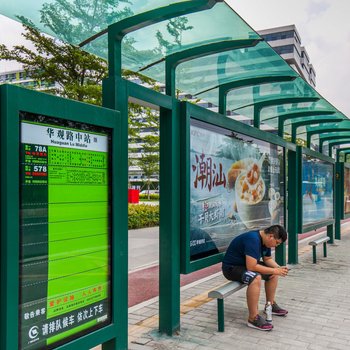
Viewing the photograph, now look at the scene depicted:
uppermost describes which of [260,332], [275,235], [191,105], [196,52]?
[196,52]

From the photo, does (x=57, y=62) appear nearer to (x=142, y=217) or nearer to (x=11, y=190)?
(x=142, y=217)

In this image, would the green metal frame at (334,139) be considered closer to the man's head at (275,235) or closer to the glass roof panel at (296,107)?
the glass roof panel at (296,107)

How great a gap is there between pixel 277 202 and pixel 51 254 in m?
5.40

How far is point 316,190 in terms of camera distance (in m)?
10.0

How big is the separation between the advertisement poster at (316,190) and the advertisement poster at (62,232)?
671 centimetres

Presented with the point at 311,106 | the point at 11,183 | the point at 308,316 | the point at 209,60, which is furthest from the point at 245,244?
the point at 311,106

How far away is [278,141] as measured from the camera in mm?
7480

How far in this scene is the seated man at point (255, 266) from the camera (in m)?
4.74

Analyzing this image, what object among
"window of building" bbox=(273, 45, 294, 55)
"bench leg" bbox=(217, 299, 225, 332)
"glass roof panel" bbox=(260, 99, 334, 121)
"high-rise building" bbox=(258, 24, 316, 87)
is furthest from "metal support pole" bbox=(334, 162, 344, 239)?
"window of building" bbox=(273, 45, 294, 55)

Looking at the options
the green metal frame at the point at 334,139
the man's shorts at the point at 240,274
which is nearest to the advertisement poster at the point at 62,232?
the man's shorts at the point at 240,274

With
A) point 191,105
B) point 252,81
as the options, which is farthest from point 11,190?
point 252,81

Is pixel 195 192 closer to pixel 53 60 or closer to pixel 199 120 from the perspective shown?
pixel 199 120

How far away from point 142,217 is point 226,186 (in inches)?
443

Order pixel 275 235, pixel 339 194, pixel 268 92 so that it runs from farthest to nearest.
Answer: pixel 339 194, pixel 268 92, pixel 275 235
